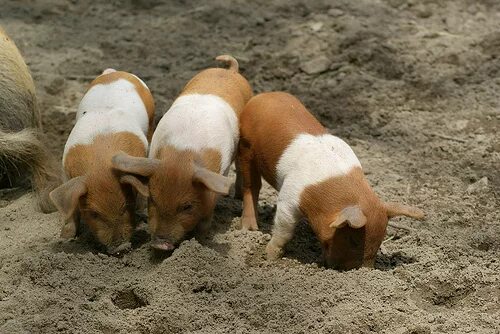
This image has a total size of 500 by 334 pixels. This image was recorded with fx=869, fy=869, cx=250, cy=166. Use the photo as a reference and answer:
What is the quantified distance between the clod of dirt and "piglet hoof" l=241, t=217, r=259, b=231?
75 centimetres

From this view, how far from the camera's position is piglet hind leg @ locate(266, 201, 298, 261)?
3.63 metres

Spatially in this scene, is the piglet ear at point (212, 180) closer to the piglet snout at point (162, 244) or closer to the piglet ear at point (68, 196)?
the piglet snout at point (162, 244)

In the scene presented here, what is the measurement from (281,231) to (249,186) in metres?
0.46

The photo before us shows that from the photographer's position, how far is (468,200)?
4.18 m

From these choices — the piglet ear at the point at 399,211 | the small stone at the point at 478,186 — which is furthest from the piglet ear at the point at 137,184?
the small stone at the point at 478,186

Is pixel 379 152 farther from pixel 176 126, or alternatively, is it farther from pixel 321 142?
pixel 176 126

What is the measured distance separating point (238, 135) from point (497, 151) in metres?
1.45

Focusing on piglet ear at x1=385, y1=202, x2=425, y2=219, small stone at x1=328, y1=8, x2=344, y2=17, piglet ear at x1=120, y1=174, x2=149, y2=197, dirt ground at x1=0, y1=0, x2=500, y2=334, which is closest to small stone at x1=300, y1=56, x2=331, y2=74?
dirt ground at x1=0, y1=0, x2=500, y2=334

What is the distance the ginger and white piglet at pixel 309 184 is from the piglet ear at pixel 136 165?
569mm

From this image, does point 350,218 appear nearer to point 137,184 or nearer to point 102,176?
point 137,184

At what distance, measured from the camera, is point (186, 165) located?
355cm

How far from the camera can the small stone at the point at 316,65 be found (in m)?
5.40

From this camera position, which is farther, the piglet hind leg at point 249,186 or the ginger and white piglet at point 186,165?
the piglet hind leg at point 249,186

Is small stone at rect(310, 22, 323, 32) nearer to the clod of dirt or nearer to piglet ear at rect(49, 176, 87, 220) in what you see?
piglet ear at rect(49, 176, 87, 220)
